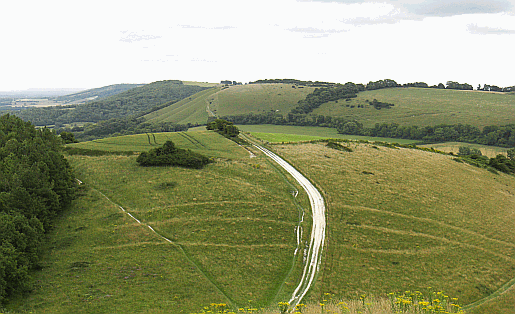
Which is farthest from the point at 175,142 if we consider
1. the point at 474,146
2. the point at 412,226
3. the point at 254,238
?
the point at 474,146

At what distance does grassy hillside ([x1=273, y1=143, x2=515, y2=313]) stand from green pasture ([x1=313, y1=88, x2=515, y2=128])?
290ft

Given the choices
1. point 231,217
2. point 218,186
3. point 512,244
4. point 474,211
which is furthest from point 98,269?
point 474,211

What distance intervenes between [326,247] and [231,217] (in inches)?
463

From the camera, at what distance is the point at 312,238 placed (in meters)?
35.3

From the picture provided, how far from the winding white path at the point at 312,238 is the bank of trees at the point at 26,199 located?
21.3m

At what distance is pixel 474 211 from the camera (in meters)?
47.7

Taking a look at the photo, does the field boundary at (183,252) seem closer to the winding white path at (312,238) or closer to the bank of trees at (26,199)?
the winding white path at (312,238)

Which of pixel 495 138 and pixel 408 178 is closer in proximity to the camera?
pixel 408 178

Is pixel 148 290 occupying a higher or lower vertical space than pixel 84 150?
lower

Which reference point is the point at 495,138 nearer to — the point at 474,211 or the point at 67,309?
the point at 474,211

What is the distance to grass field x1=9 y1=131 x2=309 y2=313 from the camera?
24.1 meters

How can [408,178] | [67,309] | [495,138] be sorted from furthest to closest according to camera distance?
[495,138] → [408,178] → [67,309]

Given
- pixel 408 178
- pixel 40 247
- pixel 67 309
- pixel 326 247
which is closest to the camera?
pixel 67 309

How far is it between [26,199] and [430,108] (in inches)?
6932
